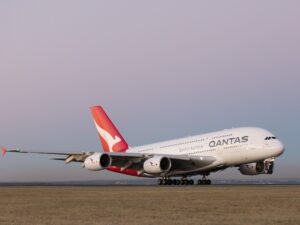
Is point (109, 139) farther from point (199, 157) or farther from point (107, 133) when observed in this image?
point (199, 157)

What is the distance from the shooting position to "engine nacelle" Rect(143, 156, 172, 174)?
52.2m

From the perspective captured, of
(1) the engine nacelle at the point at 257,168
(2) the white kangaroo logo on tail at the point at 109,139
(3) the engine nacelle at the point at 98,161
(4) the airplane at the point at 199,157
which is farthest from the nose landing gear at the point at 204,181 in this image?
(2) the white kangaroo logo on tail at the point at 109,139

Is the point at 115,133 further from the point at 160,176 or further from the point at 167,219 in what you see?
the point at 167,219

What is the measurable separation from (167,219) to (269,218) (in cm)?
296

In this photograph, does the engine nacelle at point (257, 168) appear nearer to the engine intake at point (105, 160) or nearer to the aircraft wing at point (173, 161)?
the aircraft wing at point (173, 161)

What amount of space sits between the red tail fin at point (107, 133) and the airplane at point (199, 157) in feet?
16.3

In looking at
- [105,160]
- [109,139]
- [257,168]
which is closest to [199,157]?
[257,168]

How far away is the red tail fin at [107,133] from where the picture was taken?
2537 inches

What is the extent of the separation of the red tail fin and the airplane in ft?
16.3

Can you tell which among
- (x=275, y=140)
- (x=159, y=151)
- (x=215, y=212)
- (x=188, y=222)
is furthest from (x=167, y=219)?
(x=159, y=151)

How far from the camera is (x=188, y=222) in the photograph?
16.4 m

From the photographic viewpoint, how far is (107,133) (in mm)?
65438

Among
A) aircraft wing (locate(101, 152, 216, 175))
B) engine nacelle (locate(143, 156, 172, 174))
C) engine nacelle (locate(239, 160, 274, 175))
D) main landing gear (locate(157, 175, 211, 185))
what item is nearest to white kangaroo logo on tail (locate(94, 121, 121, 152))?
aircraft wing (locate(101, 152, 216, 175))

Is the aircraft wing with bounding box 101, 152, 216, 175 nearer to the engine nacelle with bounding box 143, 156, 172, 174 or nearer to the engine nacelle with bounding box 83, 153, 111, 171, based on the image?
the engine nacelle with bounding box 143, 156, 172, 174
